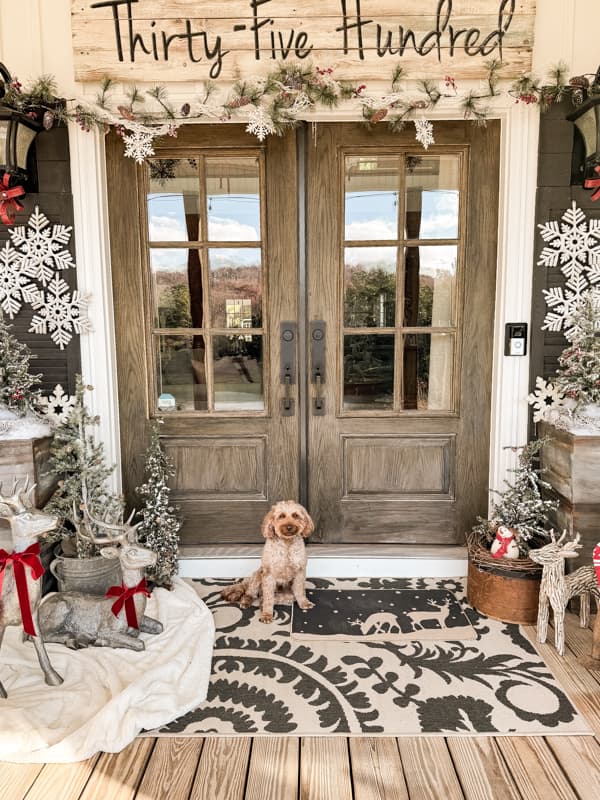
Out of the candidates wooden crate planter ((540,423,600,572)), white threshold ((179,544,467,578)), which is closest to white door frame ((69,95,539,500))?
wooden crate planter ((540,423,600,572))

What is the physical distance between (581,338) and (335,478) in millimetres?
1416

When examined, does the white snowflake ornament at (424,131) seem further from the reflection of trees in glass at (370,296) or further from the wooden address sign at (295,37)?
the reflection of trees in glass at (370,296)

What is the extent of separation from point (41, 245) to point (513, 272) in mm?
2374

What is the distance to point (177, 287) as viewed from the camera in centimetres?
315

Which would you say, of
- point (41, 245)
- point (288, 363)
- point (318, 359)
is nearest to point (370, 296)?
point (318, 359)

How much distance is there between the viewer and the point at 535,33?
2793 millimetres

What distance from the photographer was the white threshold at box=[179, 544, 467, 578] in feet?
10.3

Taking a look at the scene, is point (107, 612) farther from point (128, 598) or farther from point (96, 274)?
point (96, 274)

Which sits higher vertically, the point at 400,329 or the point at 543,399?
the point at 400,329

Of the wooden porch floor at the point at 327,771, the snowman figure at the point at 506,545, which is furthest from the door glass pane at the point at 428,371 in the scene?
the wooden porch floor at the point at 327,771

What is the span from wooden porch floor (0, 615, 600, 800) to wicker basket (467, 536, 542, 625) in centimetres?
66

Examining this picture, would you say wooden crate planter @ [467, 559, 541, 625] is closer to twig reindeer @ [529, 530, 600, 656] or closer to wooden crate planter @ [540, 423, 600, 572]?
twig reindeer @ [529, 530, 600, 656]

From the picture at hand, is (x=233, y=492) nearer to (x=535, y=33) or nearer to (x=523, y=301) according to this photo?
(x=523, y=301)

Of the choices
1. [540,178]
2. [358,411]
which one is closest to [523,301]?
[540,178]
